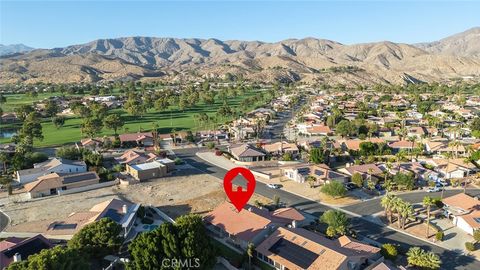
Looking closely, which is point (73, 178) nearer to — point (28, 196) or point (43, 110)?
point (28, 196)

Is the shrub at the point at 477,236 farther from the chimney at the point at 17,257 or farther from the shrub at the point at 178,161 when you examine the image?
the shrub at the point at 178,161

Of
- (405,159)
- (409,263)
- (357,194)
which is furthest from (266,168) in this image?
(409,263)

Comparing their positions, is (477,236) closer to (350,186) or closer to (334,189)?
(334,189)

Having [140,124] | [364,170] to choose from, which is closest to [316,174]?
[364,170]

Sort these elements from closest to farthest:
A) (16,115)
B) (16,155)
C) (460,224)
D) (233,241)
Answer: (233,241)
(460,224)
(16,155)
(16,115)

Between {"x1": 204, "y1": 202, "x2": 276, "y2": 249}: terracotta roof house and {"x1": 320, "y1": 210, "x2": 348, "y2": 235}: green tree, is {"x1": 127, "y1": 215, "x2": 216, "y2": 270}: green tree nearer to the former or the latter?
{"x1": 204, "y1": 202, "x2": 276, "y2": 249}: terracotta roof house

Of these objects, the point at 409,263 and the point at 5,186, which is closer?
the point at 409,263

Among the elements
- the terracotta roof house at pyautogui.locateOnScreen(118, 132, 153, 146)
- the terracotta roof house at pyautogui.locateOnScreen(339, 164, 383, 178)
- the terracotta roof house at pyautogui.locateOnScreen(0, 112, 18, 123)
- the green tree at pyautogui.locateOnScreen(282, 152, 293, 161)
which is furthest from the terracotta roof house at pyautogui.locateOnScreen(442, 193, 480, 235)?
the terracotta roof house at pyautogui.locateOnScreen(0, 112, 18, 123)
